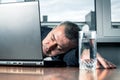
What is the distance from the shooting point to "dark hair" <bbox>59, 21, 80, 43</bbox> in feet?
5.27

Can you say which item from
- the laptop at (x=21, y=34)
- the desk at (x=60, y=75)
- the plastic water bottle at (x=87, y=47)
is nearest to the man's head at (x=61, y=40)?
the plastic water bottle at (x=87, y=47)

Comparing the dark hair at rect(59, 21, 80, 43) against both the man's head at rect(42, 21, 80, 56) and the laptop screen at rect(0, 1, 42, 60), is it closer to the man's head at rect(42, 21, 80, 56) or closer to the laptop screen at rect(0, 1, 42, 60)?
the man's head at rect(42, 21, 80, 56)

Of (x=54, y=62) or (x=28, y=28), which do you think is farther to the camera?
(x=54, y=62)

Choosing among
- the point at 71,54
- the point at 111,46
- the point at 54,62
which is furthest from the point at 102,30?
the point at 54,62

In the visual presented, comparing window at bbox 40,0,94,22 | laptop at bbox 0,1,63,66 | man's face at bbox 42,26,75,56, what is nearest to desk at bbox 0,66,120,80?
laptop at bbox 0,1,63,66

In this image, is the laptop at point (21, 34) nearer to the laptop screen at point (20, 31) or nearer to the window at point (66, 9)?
the laptop screen at point (20, 31)

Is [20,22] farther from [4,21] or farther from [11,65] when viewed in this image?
[11,65]

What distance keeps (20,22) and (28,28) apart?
0.06 metres

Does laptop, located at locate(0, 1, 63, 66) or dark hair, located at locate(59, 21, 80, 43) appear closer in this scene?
laptop, located at locate(0, 1, 63, 66)

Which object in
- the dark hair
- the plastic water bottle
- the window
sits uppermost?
the window

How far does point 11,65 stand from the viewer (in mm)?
1516

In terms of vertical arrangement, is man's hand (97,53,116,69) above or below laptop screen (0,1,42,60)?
below

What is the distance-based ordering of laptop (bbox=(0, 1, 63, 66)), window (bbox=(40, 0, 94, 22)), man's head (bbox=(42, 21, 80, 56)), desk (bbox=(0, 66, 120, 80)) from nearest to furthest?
desk (bbox=(0, 66, 120, 80)) → laptop (bbox=(0, 1, 63, 66)) → man's head (bbox=(42, 21, 80, 56)) → window (bbox=(40, 0, 94, 22))

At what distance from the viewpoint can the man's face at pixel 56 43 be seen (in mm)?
1603
